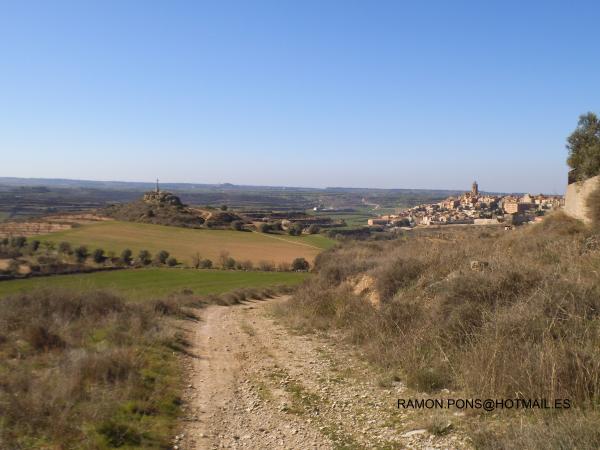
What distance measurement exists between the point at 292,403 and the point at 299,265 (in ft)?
124

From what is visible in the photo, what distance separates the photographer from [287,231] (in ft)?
235

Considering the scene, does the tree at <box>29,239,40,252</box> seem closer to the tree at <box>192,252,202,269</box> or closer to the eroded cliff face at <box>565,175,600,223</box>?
the tree at <box>192,252,202,269</box>

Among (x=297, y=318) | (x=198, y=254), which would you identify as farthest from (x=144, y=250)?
(x=297, y=318)

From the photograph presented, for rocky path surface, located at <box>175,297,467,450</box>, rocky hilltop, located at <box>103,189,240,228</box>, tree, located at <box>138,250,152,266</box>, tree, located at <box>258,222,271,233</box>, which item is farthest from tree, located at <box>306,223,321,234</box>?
rocky path surface, located at <box>175,297,467,450</box>

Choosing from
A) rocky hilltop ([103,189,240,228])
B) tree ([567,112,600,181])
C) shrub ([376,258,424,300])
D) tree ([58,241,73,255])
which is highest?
tree ([567,112,600,181])

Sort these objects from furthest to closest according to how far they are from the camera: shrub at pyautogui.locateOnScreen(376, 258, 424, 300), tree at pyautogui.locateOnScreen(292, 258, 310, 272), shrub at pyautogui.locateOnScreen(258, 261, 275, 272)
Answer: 1. tree at pyautogui.locateOnScreen(292, 258, 310, 272)
2. shrub at pyautogui.locateOnScreen(258, 261, 275, 272)
3. shrub at pyautogui.locateOnScreen(376, 258, 424, 300)

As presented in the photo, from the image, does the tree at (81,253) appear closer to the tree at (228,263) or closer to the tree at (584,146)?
the tree at (228,263)

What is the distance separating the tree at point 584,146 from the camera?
20.6 meters

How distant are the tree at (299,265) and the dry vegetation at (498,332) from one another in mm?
31326

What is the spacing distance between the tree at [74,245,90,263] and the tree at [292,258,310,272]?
818 inches

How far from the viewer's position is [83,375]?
23.3ft

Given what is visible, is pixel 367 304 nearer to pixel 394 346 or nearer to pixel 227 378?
pixel 394 346

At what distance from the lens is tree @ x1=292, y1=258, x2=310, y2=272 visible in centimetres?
4419

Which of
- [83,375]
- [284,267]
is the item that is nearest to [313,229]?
[284,267]
